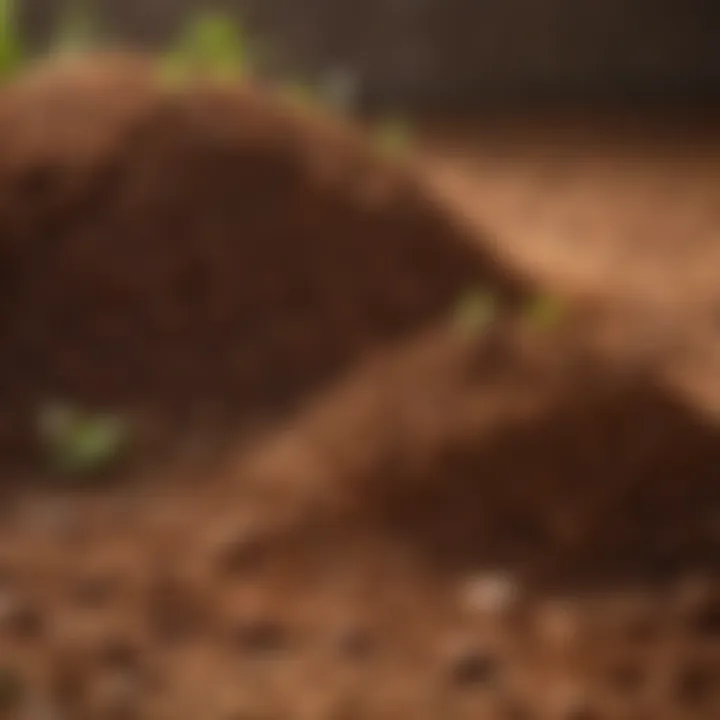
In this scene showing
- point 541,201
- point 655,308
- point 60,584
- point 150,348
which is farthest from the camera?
point 541,201

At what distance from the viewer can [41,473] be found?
Result: 194cm

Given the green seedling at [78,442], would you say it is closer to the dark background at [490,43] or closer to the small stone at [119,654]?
the small stone at [119,654]

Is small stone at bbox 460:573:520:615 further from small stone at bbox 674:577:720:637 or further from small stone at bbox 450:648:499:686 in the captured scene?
small stone at bbox 674:577:720:637

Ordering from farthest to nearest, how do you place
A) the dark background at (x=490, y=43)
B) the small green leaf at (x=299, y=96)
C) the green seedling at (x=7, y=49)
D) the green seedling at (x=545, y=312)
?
1. the dark background at (x=490, y=43)
2. the small green leaf at (x=299, y=96)
3. the green seedling at (x=7, y=49)
4. the green seedling at (x=545, y=312)

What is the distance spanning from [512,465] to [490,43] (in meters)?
3.52

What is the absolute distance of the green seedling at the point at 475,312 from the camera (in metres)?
2.23

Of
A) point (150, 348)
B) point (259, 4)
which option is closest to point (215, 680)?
point (150, 348)

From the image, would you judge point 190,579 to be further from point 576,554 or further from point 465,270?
point 465,270

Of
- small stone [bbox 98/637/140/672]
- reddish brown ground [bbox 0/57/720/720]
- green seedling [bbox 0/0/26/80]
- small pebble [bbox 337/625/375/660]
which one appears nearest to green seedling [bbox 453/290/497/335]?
reddish brown ground [bbox 0/57/720/720]

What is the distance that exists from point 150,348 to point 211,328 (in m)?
0.12

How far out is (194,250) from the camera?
7.66 feet

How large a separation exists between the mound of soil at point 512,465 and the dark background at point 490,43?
3189 millimetres

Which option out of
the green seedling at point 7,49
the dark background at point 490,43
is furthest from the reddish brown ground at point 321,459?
the dark background at point 490,43

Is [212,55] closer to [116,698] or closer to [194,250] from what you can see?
[194,250]
